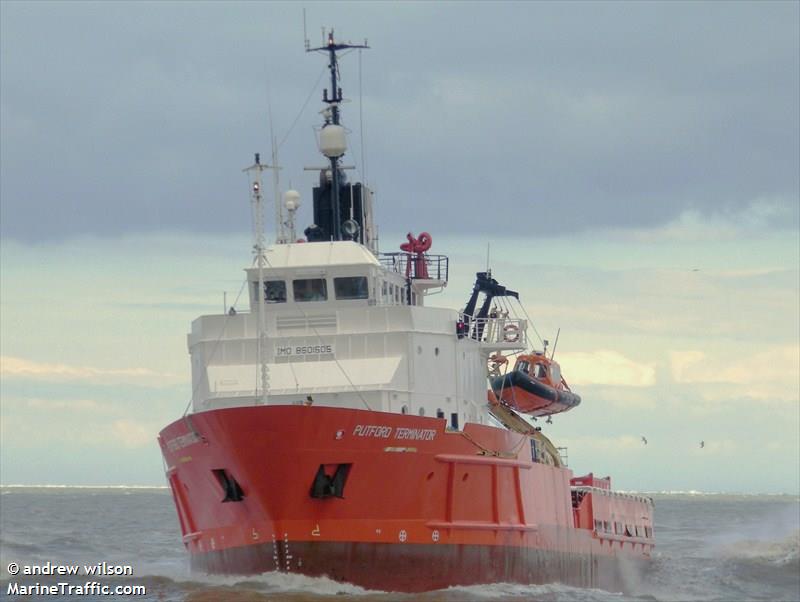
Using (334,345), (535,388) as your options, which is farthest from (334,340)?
(535,388)

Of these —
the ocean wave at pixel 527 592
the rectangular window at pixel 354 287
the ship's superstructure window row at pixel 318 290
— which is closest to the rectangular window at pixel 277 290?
the ship's superstructure window row at pixel 318 290

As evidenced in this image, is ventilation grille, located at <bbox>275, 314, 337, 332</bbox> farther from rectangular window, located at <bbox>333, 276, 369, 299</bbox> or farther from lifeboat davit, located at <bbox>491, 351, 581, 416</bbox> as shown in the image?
lifeboat davit, located at <bbox>491, 351, 581, 416</bbox>

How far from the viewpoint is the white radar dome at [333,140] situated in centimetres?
3662

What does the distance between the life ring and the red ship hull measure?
17.0 ft

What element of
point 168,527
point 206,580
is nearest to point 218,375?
point 206,580

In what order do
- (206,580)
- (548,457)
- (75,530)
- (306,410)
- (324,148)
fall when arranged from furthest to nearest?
1. (75,530)
2. (548,457)
3. (324,148)
4. (206,580)
5. (306,410)

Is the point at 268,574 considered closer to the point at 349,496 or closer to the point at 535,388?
the point at 349,496

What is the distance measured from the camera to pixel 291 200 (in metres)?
36.6

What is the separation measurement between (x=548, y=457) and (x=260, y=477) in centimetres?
1212

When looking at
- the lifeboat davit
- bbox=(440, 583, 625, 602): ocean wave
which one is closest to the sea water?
bbox=(440, 583, 625, 602): ocean wave

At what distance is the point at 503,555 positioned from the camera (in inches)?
Answer: 1293

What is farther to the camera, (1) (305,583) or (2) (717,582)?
(2) (717,582)

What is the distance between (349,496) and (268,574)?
2.24 metres

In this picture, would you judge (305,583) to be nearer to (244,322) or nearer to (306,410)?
(306,410)
